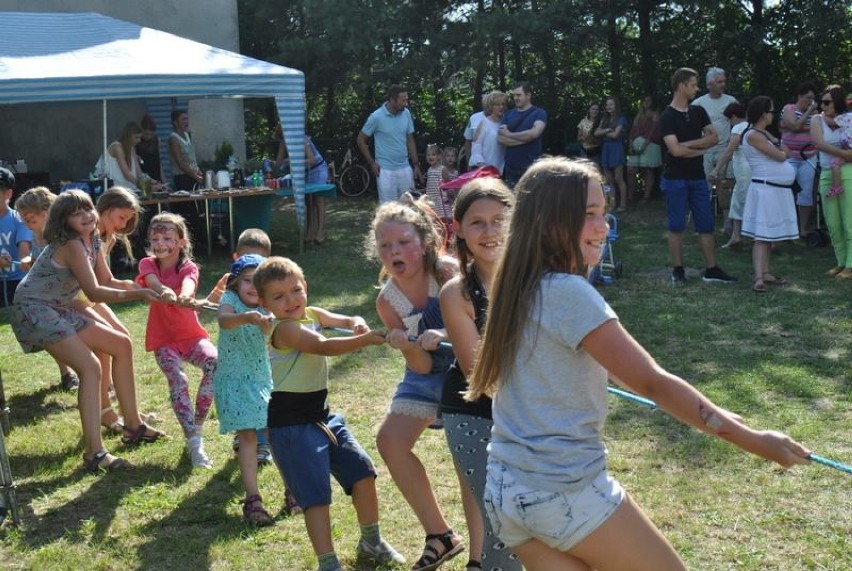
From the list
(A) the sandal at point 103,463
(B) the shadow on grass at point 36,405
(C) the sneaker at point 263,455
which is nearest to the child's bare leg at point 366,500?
(C) the sneaker at point 263,455

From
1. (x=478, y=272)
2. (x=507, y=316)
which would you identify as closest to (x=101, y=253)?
(x=478, y=272)

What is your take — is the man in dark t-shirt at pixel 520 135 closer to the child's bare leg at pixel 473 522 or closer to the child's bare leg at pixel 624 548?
the child's bare leg at pixel 473 522

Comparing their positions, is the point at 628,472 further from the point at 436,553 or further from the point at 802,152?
the point at 802,152

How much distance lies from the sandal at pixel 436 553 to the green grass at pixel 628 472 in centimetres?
9

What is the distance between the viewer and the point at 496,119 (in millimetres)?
12266

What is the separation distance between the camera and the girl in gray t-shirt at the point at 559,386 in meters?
2.59

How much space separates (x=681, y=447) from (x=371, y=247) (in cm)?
224

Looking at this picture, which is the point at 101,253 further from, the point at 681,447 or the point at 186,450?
the point at 681,447

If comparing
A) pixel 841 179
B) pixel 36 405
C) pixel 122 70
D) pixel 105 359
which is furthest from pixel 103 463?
pixel 841 179

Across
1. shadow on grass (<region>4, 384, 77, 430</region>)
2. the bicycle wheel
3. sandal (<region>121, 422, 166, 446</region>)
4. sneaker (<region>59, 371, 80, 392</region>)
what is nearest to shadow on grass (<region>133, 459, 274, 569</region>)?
sandal (<region>121, 422, 166, 446</region>)

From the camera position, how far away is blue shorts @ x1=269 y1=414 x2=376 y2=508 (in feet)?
13.4

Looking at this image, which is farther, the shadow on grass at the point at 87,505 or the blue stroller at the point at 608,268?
the blue stroller at the point at 608,268

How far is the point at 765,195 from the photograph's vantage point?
10.1m

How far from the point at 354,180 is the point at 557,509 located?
772 inches
